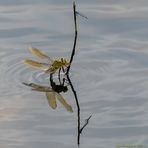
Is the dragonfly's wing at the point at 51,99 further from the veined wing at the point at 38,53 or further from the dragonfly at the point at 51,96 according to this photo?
the veined wing at the point at 38,53

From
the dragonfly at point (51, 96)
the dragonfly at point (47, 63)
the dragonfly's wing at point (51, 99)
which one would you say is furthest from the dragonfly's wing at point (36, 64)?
the dragonfly's wing at point (51, 99)

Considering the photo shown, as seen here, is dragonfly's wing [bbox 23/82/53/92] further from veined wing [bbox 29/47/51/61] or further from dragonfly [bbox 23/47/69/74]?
veined wing [bbox 29/47/51/61]

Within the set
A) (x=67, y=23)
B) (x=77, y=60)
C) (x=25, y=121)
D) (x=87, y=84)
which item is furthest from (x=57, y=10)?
(x=25, y=121)

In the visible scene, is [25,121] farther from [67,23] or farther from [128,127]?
[67,23]

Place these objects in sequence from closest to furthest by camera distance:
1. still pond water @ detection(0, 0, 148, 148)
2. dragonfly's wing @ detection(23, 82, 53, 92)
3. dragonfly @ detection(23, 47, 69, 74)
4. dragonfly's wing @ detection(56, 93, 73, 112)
Answer: still pond water @ detection(0, 0, 148, 148) < dragonfly's wing @ detection(56, 93, 73, 112) < dragonfly's wing @ detection(23, 82, 53, 92) < dragonfly @ detection(23, 47, 69, 74)

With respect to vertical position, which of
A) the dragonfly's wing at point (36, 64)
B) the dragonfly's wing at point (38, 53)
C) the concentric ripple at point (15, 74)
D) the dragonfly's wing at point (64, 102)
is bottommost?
the concentric ripple at point (15, 74)

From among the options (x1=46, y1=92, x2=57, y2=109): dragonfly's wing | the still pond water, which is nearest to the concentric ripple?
the still pond water

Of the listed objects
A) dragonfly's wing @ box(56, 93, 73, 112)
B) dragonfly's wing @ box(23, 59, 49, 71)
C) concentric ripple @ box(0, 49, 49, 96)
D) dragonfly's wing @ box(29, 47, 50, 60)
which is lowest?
concentric ripple @ box(0, 49, 49, 96)
